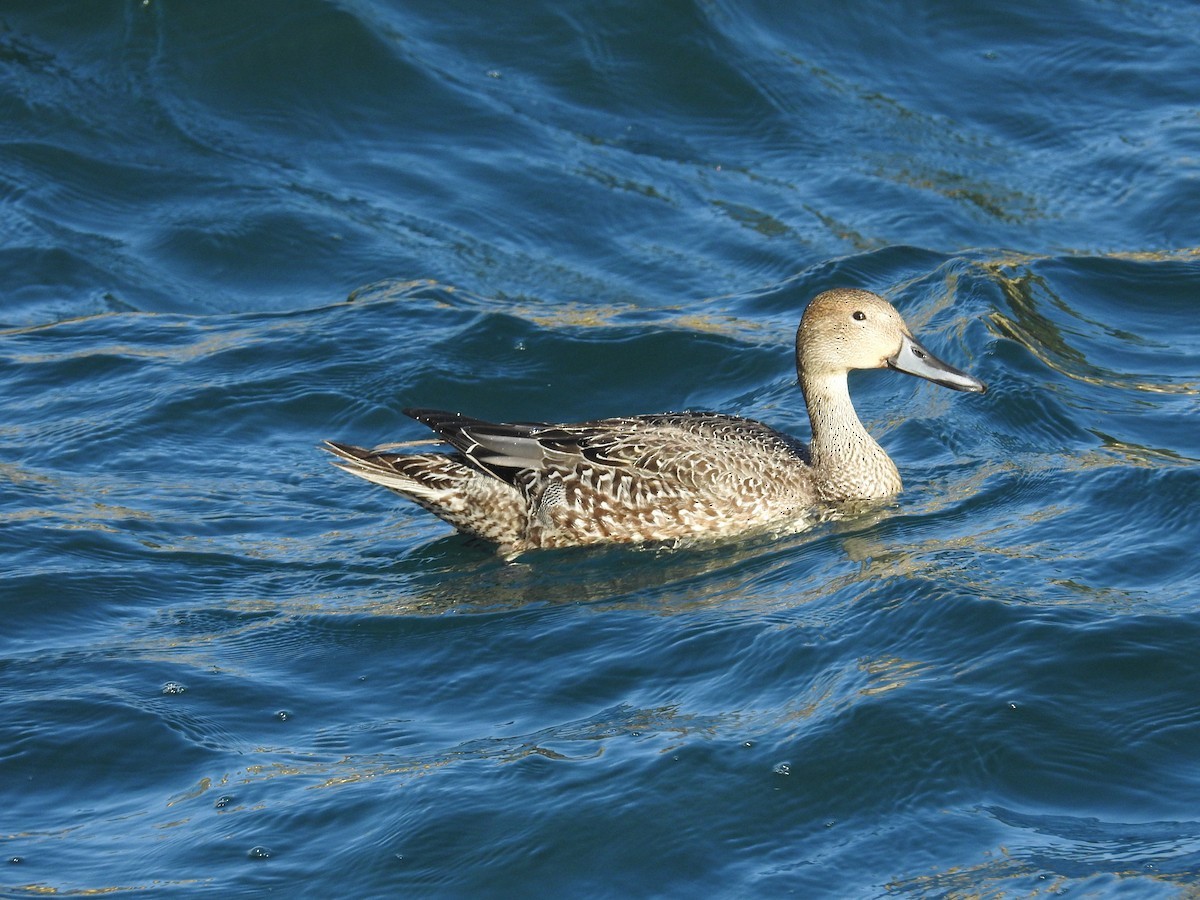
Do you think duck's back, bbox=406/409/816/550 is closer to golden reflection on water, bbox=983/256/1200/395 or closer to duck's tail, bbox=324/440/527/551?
duck's tail, bbox=324/440/527/551

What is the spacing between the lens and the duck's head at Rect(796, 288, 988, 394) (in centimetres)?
881

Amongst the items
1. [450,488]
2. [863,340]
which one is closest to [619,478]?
[450,488]

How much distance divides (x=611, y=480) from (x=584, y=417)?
1980mm

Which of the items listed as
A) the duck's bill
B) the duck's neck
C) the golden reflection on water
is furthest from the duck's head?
the golden reflection on water

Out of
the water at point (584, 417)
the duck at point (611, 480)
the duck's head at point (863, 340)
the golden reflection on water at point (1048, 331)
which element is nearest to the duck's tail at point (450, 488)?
the duck at point (611, 480)

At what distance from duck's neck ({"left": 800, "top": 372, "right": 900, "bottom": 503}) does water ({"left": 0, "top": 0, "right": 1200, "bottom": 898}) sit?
29 cm

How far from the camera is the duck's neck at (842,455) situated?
873 cm

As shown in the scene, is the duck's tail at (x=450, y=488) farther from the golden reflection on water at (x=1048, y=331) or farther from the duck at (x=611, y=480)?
the golden reflection on water at (x=1048, y=331)

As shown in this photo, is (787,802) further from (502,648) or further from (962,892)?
(502,648)

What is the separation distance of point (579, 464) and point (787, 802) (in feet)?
9.31

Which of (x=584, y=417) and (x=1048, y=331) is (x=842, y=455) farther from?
(x=1048, y=331)

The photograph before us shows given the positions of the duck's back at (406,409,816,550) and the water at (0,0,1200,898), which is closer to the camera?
the water at (0,0,1200,898)

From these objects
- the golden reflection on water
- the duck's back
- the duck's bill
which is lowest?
the duck's back

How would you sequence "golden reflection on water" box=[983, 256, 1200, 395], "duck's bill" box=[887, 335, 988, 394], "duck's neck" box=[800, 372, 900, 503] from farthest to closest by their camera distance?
"golden reflection on water" box=[983, 256, 1200, 395], "duck's bill" box=[887, 335, 988, 394], "duck's neck" box=[800, 372, 900, 503]
